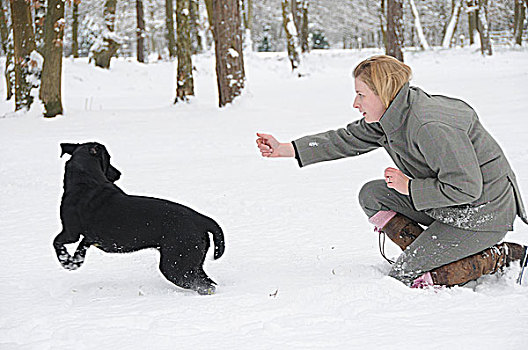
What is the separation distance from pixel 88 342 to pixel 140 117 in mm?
9210

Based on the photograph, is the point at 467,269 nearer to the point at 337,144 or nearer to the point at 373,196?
the point at 373,196

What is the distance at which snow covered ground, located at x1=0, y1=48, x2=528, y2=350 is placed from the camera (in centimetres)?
238

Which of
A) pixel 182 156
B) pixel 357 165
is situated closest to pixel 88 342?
pixel 357 165

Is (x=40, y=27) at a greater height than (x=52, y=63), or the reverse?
(x=40, y=27)

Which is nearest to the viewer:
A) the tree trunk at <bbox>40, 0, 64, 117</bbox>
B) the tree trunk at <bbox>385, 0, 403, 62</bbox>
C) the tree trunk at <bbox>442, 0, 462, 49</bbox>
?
the tree trunk at <bbox>40, 0, 64, 117</bbox>

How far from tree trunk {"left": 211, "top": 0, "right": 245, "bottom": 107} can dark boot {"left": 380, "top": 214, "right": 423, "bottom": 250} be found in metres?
8.65

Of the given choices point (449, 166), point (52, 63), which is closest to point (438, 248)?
point (449, 166)

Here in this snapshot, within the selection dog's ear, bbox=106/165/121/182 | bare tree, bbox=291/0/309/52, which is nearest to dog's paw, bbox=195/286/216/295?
dog's ear, bbox=106/165/121/182

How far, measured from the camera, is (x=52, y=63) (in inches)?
441

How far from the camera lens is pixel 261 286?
10.1 feet

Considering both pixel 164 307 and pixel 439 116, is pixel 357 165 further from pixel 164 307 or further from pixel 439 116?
pixel 164 307

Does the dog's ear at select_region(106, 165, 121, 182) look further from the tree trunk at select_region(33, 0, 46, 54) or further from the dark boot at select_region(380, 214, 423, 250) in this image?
the tree trunk at select_region(33, 0, 46, 54)

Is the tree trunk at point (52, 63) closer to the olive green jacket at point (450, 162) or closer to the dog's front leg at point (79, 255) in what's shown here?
the dog's front leg at point (79, 255)

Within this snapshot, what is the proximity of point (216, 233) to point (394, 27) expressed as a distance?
1419 centimetres
